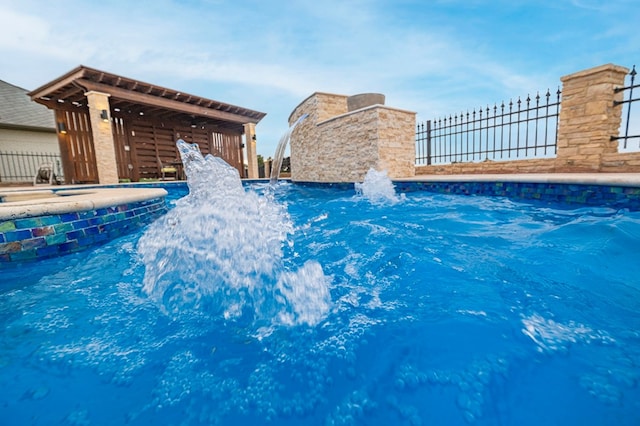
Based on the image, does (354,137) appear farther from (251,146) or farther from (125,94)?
(125,94)

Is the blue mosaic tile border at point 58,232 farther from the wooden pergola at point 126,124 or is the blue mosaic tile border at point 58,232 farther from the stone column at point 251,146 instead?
the stone column at point 251,146

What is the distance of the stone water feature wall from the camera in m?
7.42

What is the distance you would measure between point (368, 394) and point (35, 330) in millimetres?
1947

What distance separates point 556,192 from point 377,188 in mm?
3554

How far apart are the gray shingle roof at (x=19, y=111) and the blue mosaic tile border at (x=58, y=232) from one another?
16.0 m

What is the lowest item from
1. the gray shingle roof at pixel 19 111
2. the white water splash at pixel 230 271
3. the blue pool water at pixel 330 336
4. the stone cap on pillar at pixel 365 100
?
the blue pool water at pixel 330 336

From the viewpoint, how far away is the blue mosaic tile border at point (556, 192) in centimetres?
377

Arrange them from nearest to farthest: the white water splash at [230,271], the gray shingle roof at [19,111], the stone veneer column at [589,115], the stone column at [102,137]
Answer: the white water splash at [230,271] → the stone veneer column at [589,115] → the stone column at [102,137] → the gray shingle roof at [19,111]

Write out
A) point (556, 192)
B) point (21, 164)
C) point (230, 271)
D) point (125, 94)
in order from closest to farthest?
point (230, 271) < point (556, 192) < point (125, 94) < point (21, 164)

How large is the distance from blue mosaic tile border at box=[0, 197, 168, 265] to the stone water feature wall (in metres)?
5.96

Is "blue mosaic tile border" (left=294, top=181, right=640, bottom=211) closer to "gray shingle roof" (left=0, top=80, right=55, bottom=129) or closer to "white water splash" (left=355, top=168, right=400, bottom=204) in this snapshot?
"white water splash" (left=355, top=168, right=400, bottom=204)

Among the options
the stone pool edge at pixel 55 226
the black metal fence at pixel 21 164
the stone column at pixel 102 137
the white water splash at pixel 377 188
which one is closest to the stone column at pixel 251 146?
the stone column at pixel 102 137

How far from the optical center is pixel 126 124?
1151 centimetres

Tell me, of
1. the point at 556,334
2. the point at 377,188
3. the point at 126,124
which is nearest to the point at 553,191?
the point at 377,188
